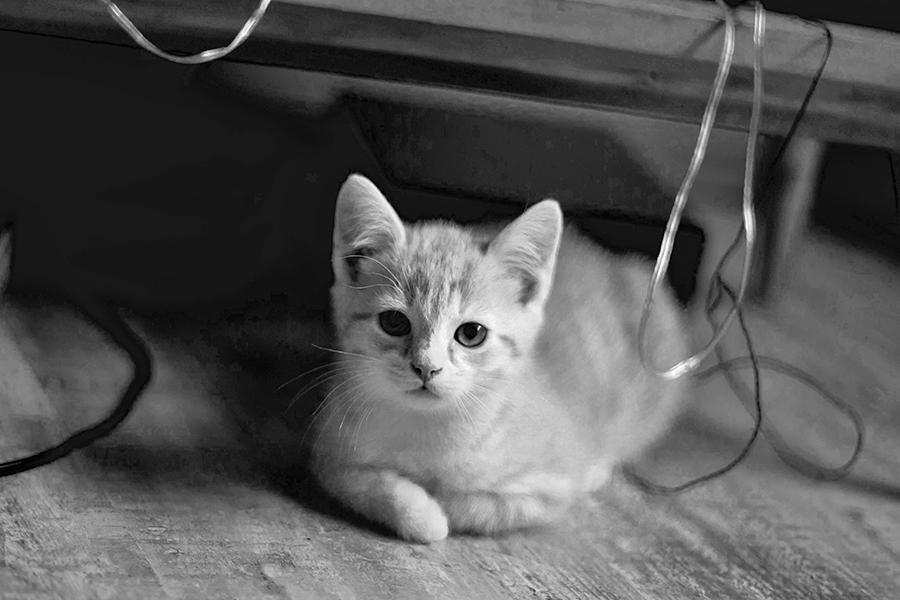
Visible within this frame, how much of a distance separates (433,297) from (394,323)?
0.06m

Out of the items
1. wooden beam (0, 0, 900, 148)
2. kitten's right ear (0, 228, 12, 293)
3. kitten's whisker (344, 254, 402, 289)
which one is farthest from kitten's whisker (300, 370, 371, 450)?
kitten's right ear (0, 228, 12, 293)

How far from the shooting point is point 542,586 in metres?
1.05

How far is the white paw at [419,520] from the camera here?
109 cm

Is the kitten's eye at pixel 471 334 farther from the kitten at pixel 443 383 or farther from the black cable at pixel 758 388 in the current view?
the black cable at pixel 758 388

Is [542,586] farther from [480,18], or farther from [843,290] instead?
[843,290]

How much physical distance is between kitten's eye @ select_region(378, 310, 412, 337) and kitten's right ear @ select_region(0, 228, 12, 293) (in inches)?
28.0

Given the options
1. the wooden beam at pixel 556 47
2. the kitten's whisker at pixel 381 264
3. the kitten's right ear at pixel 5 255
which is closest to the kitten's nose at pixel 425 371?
the kitten's whisker at pixel 381 264

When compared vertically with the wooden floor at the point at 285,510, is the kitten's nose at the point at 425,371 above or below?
above

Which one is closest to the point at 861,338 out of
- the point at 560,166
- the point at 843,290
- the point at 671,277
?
the point at 843,290

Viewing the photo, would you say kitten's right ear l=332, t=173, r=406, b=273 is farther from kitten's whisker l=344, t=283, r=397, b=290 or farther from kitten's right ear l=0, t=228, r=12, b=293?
kitten's right ear l=0, t=228, r=12, b=293

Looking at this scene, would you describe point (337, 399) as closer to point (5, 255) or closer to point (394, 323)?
point (394, 323)

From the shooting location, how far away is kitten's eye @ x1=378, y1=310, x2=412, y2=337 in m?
1.10

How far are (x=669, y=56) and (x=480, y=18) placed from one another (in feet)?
0.72

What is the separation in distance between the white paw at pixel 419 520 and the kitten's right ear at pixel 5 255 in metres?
0.79
